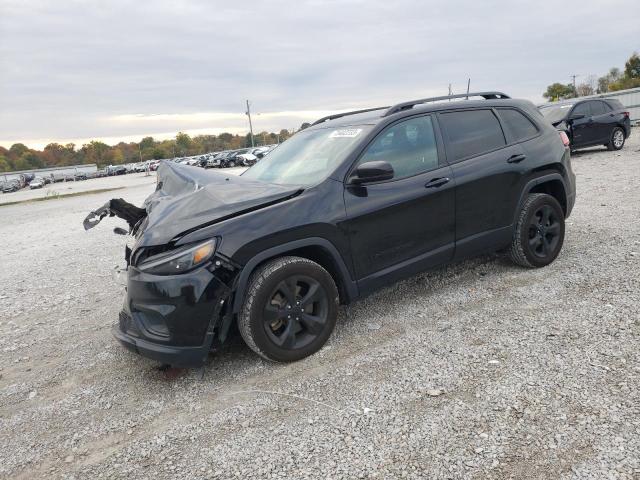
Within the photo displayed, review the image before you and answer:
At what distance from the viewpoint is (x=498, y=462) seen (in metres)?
2.26

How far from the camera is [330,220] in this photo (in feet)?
11.3

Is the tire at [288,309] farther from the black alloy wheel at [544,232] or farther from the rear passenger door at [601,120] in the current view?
the rear passenger door at [601,120]

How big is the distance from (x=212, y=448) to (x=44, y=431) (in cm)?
118

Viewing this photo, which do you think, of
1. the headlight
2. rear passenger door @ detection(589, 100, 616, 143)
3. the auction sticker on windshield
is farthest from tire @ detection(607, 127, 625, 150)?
the headlight

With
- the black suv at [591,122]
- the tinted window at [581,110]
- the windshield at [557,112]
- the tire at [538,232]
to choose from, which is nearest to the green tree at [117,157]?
the windshield at [557,112]

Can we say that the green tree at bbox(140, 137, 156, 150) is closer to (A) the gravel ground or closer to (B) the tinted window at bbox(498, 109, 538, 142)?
(B) the tinted window at bbox(498, 109, 538, 142)

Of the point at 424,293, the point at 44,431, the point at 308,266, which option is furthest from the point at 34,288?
the point at 424,293

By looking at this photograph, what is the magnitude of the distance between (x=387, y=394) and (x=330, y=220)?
1.28 metres

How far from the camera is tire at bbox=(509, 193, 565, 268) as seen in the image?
4.56m

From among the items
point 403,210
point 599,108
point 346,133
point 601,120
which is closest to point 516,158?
point 403,210

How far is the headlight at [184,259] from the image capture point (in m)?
3.02

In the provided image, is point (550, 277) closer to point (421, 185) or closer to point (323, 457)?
point (421, 185)

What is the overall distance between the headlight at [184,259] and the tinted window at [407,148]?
4.63ft

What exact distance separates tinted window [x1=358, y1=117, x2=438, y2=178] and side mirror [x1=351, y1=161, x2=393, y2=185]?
0.70 ft
